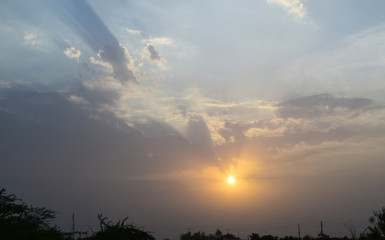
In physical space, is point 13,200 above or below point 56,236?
above

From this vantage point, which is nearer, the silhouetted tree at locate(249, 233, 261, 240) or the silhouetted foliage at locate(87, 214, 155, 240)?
the silhouetted foliage at locate(87, 214, 155, 240)

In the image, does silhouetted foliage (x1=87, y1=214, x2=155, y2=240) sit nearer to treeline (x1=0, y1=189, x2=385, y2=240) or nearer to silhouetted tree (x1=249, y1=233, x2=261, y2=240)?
treeline (x1=0, y1=189, x2=385, y2=240)

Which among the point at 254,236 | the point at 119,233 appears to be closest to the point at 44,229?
the point at 119,233

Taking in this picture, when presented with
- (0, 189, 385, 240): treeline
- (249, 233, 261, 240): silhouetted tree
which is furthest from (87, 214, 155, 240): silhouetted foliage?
(249, 233, 261, 240): silhouetted tree

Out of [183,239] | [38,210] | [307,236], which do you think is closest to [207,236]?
[183,239]

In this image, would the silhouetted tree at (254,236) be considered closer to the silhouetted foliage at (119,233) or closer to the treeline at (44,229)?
the treeline at (44,229)

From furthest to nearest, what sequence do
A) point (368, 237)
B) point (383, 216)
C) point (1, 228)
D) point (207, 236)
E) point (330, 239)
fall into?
point (207, 236) < point (330, 239) < point (383, 216) < point (368, 237) < point (1, 228)

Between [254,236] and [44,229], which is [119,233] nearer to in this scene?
[44,229]

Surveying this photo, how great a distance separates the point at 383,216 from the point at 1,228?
36.1 m

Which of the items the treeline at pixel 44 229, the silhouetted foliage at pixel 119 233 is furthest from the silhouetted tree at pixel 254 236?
the silhouetted foliage at pixel 119 233

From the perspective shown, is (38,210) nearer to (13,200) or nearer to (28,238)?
(13,200)

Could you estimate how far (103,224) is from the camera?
1803cm

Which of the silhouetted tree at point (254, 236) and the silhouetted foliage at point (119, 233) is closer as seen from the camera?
the silhouetted foliage at point (119, 233)

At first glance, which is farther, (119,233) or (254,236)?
→ (254,236)
